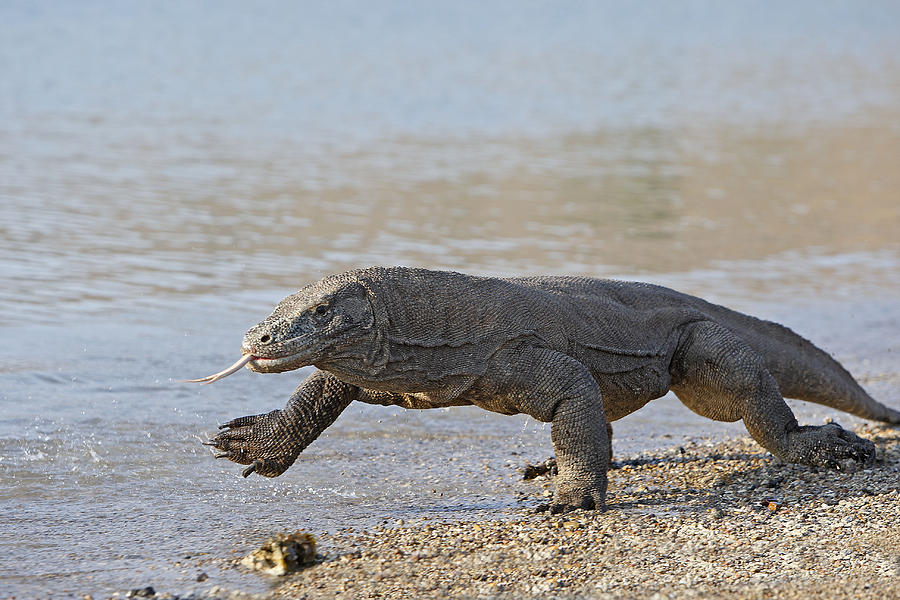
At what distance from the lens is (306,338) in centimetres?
579

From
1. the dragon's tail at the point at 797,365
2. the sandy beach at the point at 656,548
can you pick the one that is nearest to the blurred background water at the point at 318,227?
the sandy beach at the point at 656,548

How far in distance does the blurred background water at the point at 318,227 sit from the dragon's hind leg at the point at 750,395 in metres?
1.11

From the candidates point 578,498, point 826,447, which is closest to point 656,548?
point 578,498

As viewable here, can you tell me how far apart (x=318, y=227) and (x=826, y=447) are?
10.2m

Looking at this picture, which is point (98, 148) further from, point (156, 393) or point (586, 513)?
point (586, 513)

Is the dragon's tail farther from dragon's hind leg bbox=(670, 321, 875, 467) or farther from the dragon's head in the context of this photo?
the dragon's head

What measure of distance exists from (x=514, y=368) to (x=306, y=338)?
1247mm

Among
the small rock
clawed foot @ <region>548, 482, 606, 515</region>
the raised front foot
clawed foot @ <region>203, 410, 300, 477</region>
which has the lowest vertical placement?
the small rock

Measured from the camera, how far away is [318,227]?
16.6 m

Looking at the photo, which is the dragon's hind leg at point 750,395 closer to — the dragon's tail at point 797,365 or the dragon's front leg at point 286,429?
the dragon's tail at point 797,365

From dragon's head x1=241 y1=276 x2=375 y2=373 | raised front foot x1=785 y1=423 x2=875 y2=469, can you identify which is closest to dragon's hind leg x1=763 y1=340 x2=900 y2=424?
raised front foot x1=785 y1=423 x2=875 y2=469

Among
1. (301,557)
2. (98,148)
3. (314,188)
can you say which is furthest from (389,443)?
(98,148)

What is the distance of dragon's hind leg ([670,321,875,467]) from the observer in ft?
24.5

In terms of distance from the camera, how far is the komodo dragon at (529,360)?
19.8ft
